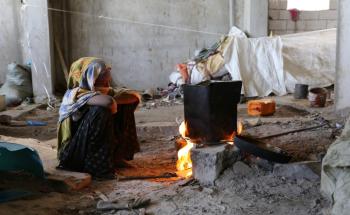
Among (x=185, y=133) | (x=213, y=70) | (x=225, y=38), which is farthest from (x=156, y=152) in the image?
(x=225, y=38)

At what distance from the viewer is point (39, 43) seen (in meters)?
9.16

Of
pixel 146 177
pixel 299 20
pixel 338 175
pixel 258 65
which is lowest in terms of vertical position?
pixel 146 177

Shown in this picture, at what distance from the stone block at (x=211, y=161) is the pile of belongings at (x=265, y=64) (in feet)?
15.6

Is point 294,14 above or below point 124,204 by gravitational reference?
above

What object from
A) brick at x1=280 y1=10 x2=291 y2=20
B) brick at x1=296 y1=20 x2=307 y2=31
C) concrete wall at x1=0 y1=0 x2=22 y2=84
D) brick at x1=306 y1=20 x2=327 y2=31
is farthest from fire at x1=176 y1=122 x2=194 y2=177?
brick at x1=306 y1=20 x2=327 y2=31

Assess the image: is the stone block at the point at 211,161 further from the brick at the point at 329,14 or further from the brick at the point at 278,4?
the brick at the point at 329,14

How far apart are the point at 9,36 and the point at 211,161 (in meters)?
7.19

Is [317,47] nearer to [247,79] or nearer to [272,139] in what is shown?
[247,79]

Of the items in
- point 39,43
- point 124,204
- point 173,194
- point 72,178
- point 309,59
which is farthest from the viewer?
point 309,59

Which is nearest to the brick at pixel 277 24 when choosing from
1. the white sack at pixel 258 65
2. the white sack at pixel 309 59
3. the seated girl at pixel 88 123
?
the white sack at pixel 309 59

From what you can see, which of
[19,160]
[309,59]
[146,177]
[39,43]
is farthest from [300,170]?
[39,43]

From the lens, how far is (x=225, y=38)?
9359 millimetres

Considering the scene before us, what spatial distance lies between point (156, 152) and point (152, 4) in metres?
5.22

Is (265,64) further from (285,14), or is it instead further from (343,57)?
(343,57)
